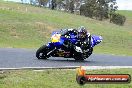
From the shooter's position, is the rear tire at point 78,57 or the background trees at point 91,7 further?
the background trees at point 91,7

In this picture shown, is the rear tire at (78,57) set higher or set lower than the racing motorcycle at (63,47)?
lower

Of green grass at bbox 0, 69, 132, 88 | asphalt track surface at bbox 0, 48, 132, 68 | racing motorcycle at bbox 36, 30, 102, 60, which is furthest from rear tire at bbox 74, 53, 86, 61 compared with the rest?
green grass at bbox 0, 69, 132, 88

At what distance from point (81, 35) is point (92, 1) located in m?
94.4

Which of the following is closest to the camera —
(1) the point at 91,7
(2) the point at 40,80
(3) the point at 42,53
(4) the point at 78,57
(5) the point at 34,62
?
(2) the point at 40,80

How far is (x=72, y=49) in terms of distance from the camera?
16422 mm

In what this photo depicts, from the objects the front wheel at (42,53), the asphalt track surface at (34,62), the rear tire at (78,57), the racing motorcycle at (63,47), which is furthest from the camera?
the rear tire at (78,57)

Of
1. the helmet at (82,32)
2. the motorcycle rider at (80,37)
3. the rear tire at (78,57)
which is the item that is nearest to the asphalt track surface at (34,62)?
the rear tire at (78,57)

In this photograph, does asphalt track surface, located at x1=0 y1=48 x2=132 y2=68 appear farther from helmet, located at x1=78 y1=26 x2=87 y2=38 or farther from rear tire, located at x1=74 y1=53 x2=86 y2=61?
helmet, located at x1=78 y1=26 x2=87 y2=38

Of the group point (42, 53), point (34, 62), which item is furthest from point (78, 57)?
point (34, 62)

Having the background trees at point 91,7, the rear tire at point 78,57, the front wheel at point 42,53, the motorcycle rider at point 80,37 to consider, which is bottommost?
the background trees at point 91,7

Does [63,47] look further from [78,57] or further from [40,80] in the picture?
[40,80]

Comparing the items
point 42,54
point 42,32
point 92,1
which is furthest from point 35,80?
point 92,1

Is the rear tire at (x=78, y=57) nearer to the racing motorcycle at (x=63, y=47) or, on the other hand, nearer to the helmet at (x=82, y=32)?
the racing motorcycle at (x=63, y=47)

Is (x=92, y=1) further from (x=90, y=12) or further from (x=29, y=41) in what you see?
(x=29, y=41)
